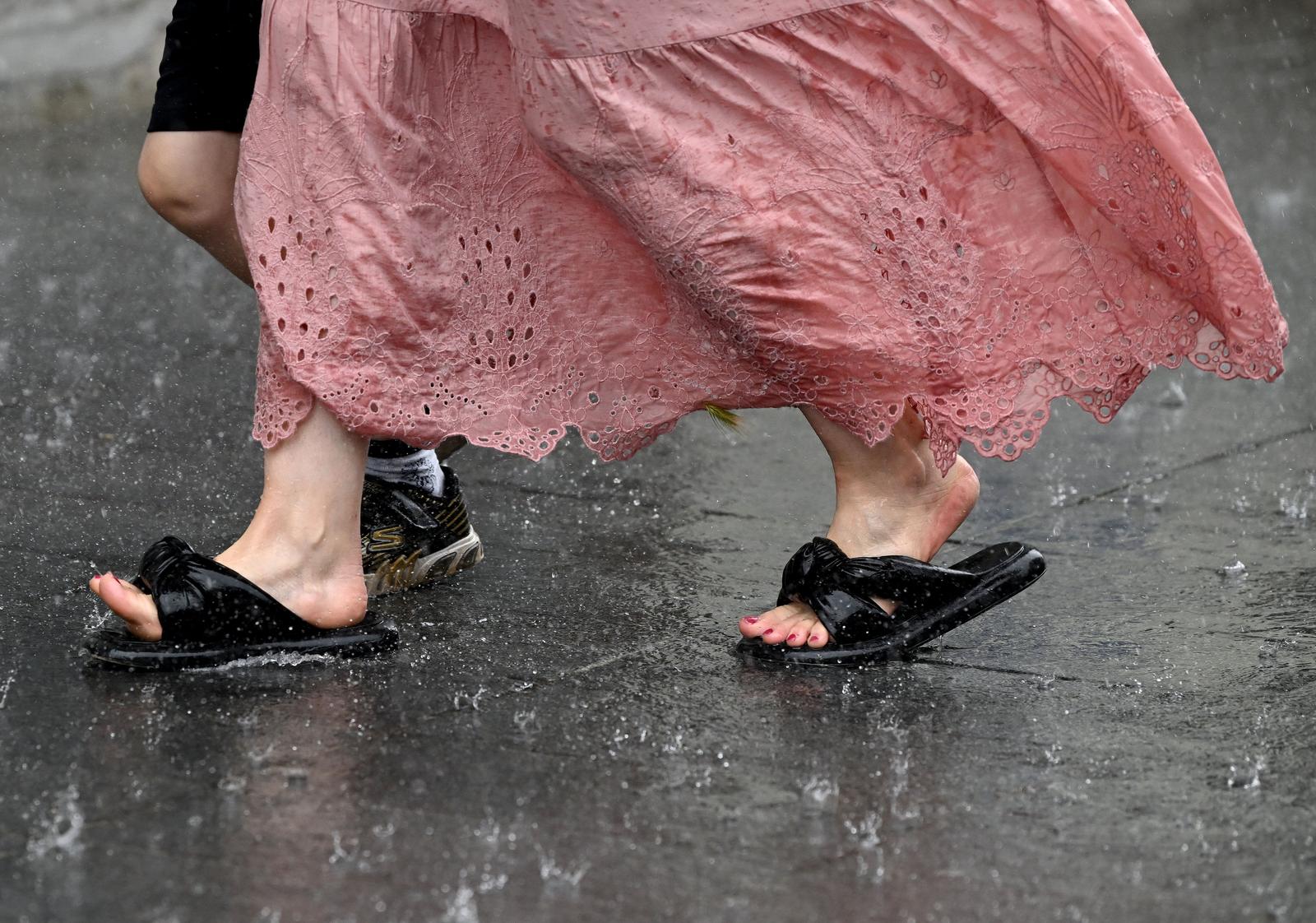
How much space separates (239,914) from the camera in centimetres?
163

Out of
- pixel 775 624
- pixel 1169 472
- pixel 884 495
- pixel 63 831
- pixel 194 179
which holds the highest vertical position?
pixel 194 179

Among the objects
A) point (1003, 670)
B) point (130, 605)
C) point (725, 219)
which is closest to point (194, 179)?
point (130, 605)

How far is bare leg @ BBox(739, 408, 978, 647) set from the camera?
102 inches

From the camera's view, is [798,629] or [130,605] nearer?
[130,605]

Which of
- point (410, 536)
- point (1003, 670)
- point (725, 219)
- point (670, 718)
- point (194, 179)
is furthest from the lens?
point (410, 536)

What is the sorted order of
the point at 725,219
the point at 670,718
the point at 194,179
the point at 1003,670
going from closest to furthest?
the point at 670,718, the point at 725,219, the point at 1003,670, the point at 194,179

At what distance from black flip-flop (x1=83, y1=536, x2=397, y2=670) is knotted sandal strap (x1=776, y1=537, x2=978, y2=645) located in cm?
63

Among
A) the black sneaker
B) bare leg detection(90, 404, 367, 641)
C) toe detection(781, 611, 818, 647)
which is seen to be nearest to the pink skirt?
bare leg detection(90, 404, 367, 641)

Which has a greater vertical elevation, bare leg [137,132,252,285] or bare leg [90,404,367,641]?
bare leg [137,132,252,285]

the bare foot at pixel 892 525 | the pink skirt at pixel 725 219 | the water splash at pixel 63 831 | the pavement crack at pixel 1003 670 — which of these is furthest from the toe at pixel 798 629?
the water splash at pixel 63 831

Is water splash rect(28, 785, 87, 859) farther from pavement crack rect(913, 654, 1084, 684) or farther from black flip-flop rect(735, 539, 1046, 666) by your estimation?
pavement crack rect(913, 654, 1084, 684)

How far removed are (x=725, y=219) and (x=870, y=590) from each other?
58 cm

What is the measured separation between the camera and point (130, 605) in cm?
235

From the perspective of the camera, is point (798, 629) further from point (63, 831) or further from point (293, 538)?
point (63, 831)
